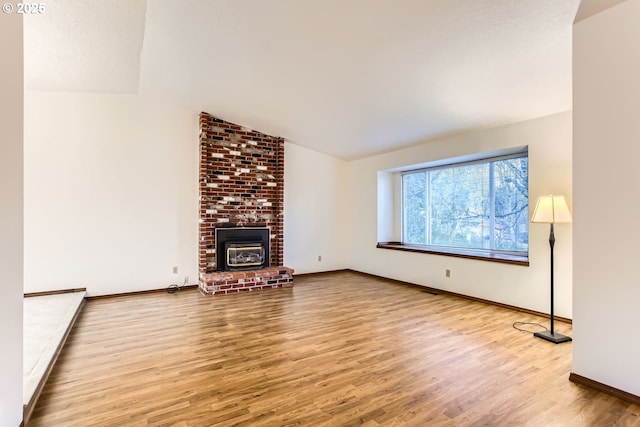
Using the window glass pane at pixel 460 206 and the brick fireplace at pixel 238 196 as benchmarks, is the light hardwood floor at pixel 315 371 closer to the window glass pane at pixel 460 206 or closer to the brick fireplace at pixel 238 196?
the brick fireplace at pixel 238 196

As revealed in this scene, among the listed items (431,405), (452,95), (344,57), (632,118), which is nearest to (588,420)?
(431,405)

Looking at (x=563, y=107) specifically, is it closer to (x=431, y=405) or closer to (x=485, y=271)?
(x=485, y=271)

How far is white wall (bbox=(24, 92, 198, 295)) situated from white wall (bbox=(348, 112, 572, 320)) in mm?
3526

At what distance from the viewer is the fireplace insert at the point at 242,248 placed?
5289 mm

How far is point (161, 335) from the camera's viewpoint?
321 cm

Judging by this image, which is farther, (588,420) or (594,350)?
(594,350)

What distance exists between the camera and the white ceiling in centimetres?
250

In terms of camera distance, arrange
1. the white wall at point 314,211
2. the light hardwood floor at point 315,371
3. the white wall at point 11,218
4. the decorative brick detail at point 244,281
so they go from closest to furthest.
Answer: the white wall at point 11,218 < the light hardwood floor at point 315,371 < the decorative brick detail at point 244,281 < the white wall at point 314,211

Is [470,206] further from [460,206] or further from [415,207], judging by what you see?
[415,207]

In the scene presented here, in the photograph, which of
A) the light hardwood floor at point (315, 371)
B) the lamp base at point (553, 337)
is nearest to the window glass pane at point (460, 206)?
the light hardwood floor at point (315, 371)

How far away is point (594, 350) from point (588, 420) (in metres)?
0.58

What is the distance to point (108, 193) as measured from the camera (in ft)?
A: 15.4

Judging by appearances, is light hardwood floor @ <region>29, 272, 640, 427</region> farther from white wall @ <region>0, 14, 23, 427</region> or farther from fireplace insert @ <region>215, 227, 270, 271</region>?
fireplace insert @ <region>215, 227, 270, 271</region>

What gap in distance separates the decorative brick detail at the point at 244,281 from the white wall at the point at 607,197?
3.93 meters
